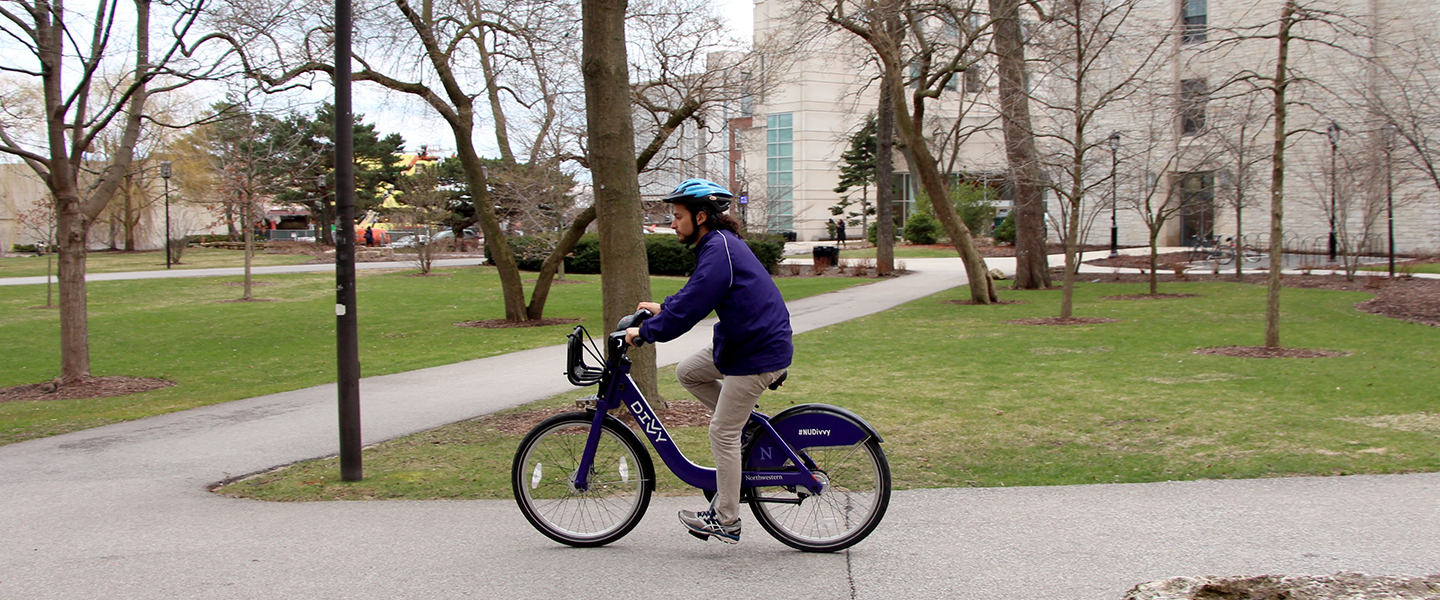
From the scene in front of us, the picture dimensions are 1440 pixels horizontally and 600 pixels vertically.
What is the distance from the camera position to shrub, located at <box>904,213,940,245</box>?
51344mm

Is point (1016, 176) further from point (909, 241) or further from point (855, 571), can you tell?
point (909, 241)

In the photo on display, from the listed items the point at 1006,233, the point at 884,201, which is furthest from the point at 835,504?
the point at 1006,233

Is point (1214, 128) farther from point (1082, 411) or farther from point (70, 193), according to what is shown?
point (70, 193)

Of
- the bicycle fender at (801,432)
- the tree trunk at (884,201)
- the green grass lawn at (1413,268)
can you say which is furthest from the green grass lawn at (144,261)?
the green grass lawn at (1413,268)

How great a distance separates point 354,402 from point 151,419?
3.93m

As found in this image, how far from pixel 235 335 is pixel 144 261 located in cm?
3081

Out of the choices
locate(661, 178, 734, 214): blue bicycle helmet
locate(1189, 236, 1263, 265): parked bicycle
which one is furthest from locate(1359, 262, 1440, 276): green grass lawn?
locate(661, 178, 734, 214): blue bicycle helmet

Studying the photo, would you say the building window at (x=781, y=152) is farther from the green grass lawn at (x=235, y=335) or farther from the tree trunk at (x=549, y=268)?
the tree trunk at (x=549, y=268)

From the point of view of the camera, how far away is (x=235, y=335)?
1750cm

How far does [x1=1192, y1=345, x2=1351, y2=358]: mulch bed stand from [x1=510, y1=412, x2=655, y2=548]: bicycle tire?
32.0ft

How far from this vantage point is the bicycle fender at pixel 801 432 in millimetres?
5008

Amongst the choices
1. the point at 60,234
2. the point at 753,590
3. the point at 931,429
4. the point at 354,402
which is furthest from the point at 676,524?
the point at 60,234

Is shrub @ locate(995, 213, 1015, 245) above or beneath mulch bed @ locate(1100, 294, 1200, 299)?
above

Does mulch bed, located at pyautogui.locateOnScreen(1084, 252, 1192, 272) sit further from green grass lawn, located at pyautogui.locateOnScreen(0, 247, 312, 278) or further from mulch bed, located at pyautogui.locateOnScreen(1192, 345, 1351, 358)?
green grass lawn, located at pyautogui.locateOnScreen(0, 247, 312, 278)
